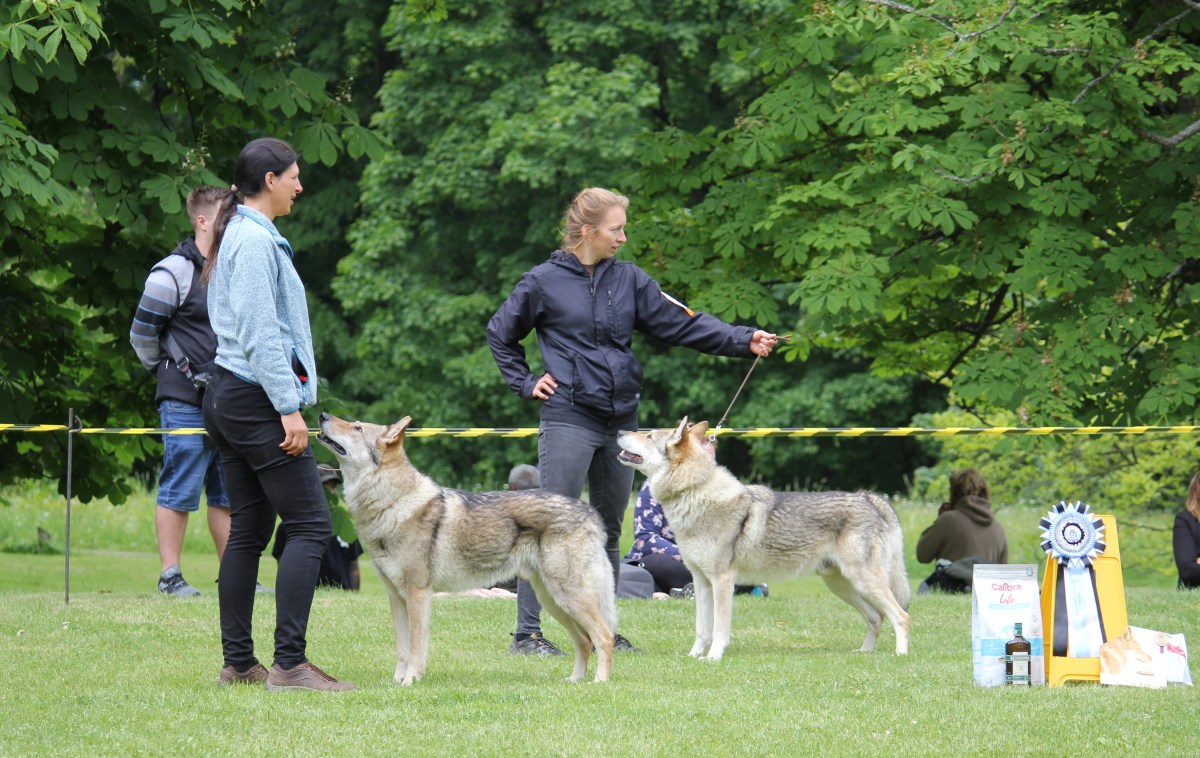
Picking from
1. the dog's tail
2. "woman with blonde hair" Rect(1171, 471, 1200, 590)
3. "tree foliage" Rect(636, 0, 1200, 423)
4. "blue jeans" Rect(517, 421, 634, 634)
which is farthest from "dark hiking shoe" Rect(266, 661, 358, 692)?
"woman with blonde hair" Rect(1171, 471, 1200, 590)

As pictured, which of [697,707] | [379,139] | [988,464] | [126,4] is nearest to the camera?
[697,707]

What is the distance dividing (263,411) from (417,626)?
1.31 m

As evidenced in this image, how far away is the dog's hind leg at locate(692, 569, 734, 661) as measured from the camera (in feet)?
23.8

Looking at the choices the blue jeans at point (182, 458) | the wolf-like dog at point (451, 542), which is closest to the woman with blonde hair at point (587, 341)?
the wolf-like dog at point (451, 542)

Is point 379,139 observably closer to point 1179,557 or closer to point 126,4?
point 126,4

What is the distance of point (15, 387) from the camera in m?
11.4

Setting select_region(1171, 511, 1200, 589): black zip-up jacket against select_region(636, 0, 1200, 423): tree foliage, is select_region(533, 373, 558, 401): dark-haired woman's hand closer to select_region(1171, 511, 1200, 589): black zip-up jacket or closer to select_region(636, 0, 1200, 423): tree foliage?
select_region(636, 0, 1200, 423): tree foliage

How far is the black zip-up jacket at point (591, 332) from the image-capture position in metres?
7.06

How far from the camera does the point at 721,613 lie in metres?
7.35

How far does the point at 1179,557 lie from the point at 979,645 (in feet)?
18.8

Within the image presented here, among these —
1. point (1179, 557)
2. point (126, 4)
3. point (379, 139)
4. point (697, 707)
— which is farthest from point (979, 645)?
point (126, 4)

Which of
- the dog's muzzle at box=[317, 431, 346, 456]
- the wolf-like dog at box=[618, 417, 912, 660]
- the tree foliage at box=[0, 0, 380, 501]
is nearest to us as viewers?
the dog's muzzle at box=[317, 431, 346, 456]

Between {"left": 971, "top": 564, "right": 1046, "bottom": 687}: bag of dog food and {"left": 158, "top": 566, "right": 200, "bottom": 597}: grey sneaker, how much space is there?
17.5 feet

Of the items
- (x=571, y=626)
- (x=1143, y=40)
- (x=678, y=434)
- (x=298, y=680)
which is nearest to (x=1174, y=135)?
(x=1143, y=40)
